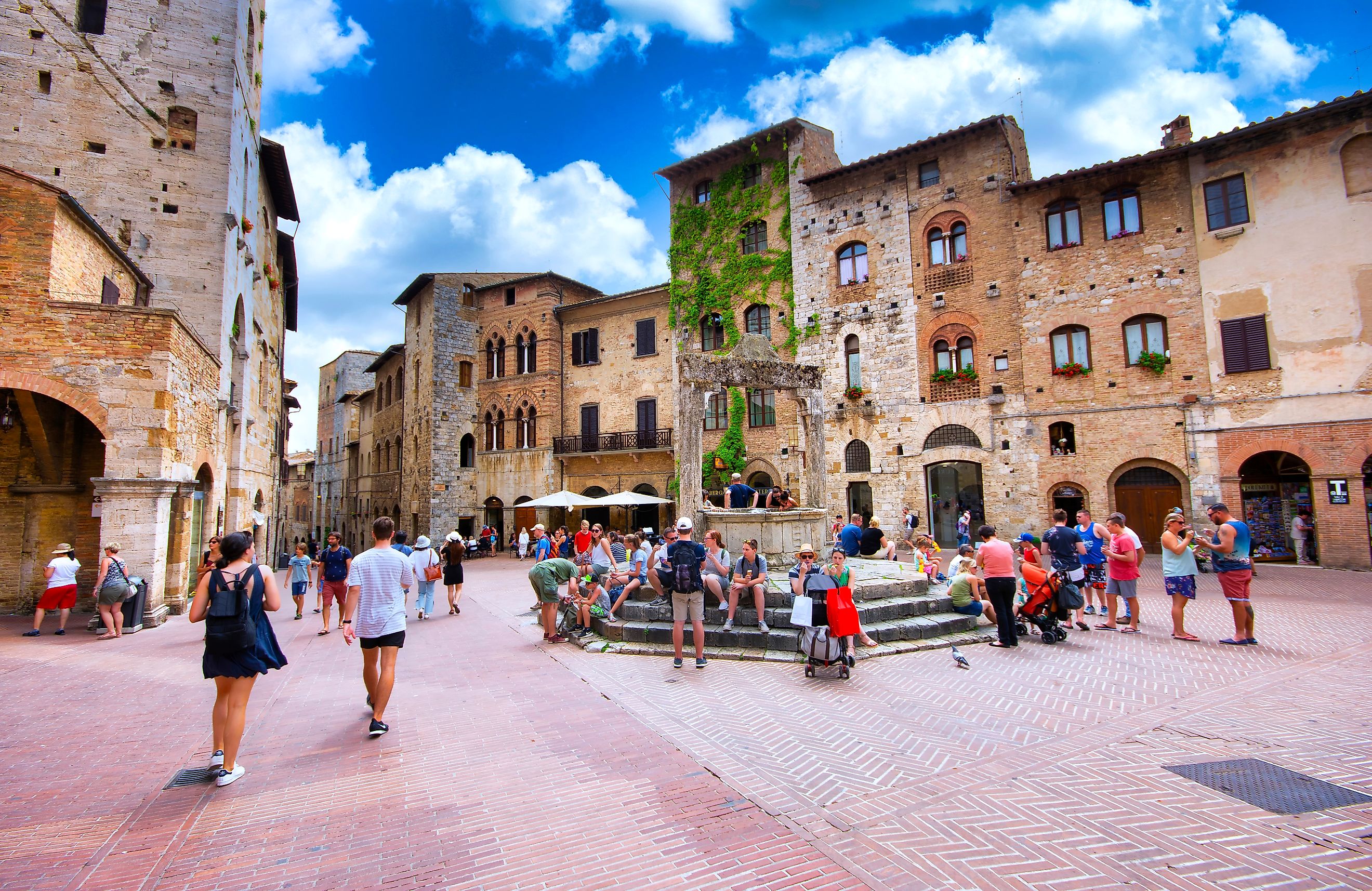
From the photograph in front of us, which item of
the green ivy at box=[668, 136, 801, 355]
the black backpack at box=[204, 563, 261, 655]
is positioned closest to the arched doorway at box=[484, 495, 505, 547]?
the green ivy at box=[668, 136, 801, 355]

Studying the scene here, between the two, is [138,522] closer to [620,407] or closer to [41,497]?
[41,497]

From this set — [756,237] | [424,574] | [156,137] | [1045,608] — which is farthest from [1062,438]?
[156,137]

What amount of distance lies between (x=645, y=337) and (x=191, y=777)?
24472mm

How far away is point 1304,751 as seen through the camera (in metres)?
4.81

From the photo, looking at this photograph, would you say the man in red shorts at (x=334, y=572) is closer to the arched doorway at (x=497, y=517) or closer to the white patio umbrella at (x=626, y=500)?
the white patio umbrella at (x=626, y=500)

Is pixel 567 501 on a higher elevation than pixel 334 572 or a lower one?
higher

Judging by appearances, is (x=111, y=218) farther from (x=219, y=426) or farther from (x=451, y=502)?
(x=451, y=502)

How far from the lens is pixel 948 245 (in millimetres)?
21344

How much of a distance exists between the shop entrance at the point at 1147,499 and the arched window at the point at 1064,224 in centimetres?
685

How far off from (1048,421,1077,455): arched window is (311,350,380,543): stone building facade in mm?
38671

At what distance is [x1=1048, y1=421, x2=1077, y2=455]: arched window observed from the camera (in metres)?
18.9

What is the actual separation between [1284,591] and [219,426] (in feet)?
76.7

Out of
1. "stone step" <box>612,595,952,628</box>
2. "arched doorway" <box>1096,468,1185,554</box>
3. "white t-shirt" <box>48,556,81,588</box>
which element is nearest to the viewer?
"stone step" <box>612,595,952,628</box>

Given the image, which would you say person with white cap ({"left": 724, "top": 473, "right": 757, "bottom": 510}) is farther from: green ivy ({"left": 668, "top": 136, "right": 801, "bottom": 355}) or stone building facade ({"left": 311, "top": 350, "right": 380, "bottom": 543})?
stone building facade ({"left": 311, "top": 350, "right": 380, "bottom": 543})
